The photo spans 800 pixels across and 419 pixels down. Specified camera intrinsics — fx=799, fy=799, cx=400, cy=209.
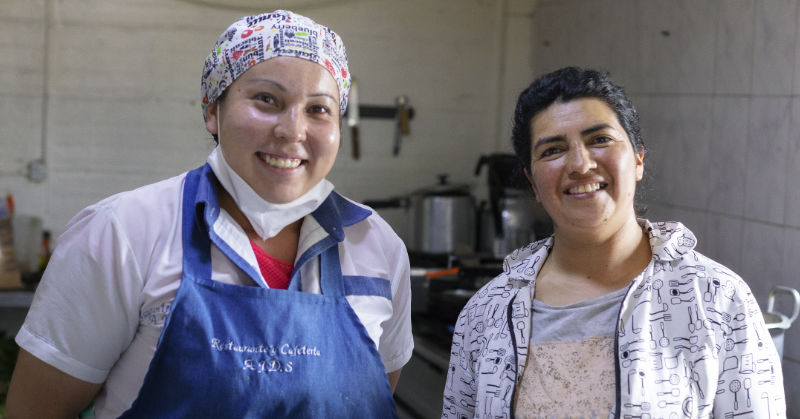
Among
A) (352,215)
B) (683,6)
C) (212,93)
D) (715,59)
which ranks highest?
(683,6)

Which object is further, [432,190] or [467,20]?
[467,20]

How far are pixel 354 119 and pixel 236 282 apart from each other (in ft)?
9.10

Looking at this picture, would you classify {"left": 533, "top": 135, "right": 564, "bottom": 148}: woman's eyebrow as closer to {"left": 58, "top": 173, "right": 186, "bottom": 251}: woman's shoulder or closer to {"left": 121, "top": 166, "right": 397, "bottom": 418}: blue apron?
{"left": 121, "top": 166, "right": 397, "bottom": 418}: blue apron

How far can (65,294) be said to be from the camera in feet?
3.98

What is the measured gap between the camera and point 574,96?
4.96 ft

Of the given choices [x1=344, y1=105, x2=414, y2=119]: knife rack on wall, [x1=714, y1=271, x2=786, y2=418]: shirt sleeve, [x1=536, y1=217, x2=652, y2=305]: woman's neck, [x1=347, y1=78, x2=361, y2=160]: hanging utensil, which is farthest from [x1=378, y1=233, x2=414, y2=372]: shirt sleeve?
[x1=344, y1=105, x2=414, y2=119]: knife rack on wall

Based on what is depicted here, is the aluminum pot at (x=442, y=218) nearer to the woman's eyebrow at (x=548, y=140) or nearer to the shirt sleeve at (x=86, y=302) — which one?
the woman's eyebrow at (x=548, y=140)

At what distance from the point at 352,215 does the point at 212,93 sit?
0.33 metres

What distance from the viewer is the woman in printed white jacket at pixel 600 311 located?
4.29 ft

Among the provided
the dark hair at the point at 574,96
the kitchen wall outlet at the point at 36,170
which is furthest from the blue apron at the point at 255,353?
the kitchen wall outlet at the point at 36,170

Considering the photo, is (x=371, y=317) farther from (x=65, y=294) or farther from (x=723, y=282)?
(x=723, y=282)

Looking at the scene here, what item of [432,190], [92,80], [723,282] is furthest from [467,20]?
[723,282]

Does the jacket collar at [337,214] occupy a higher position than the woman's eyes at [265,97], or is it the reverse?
the woman's eyes at [265,97]

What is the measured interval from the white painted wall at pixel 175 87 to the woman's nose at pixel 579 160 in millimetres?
2724
